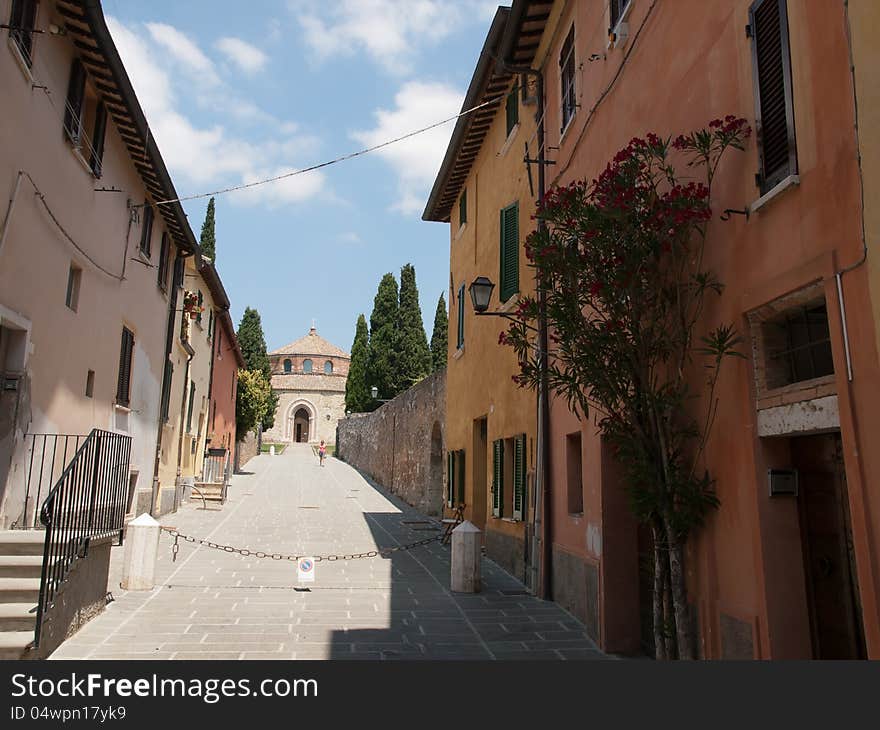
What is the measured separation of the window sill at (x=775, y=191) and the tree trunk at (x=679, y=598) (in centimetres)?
217

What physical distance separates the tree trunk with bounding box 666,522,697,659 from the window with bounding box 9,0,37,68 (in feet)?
24.7

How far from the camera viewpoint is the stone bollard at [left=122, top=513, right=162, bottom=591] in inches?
320

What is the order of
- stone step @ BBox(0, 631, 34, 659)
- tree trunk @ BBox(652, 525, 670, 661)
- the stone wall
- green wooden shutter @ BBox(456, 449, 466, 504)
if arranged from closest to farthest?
tree trunk @ BBox(652, 525, 670, 661), stone step @ BBox(0, 631, 34, 659), green wooden shutter @ BBox(456, 449, 466, 504), the stone wall

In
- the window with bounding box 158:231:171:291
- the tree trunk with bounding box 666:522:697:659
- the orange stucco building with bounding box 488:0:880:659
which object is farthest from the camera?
the window with bounding box 158:231:171:291

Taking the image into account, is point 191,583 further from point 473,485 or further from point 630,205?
point 630,205

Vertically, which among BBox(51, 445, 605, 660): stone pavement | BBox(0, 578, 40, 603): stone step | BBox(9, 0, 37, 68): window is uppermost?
BBox(9, 0, 37, 68): window

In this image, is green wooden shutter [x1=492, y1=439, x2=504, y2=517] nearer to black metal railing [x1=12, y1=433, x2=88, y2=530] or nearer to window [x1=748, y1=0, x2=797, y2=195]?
black metal railing [x1=12, y1=433, x2=88, y2=530]

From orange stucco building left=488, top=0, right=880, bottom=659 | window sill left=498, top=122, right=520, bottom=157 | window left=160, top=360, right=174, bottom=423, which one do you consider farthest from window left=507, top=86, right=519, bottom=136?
window left=160, top=360, right=174, bottom=423

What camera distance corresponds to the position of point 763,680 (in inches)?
119

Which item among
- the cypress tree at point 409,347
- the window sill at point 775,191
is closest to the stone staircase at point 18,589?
the window sill at point 775,191

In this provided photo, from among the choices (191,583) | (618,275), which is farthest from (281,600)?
(618,275)

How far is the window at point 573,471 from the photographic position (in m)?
7.64

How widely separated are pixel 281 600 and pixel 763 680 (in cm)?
602

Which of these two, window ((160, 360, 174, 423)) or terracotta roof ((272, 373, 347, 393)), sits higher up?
terracotta roof ((272, 373, 347, 393))
